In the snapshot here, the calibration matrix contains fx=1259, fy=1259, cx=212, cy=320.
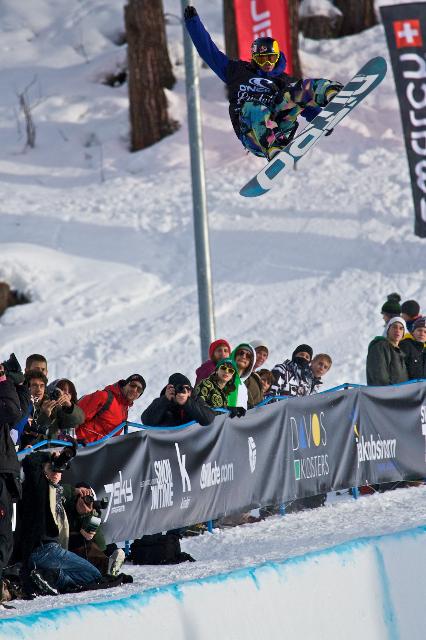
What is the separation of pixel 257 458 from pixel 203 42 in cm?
326

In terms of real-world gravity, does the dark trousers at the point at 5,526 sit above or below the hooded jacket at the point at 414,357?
below

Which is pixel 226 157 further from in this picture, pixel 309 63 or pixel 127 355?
pixel 127 355

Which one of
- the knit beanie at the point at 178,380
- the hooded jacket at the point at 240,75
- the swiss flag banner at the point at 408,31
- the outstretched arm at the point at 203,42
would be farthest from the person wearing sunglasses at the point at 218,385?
the swiss flag banner at the point at 408,31

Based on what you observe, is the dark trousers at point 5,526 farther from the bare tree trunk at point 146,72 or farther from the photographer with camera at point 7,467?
the bare tree trunk at point 146,72

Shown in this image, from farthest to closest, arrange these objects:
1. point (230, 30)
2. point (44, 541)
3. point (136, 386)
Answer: point (230, 30) → point (136, 386) → point (44, 541)

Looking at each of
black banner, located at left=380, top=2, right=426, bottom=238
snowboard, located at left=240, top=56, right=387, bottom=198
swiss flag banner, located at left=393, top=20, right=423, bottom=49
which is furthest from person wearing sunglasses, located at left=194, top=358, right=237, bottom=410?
swiss flag banner, located at left=393, top=20, right=423, bottom=49

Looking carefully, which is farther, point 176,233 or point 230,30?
point 230,30

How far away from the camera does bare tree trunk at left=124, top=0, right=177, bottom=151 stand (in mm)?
22297

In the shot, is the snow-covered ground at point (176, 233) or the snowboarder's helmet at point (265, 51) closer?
the snowboarder's helmet at point (265, 51)

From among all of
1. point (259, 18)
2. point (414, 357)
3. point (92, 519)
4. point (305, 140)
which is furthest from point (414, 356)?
point (259, 18)

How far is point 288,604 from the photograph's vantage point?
6363 mm

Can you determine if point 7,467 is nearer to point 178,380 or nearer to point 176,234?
point 178,380

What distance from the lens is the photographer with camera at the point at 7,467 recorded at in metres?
6.92

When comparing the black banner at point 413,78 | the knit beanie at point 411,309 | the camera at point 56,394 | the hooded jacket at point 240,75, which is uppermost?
the black banner at point 413,78
